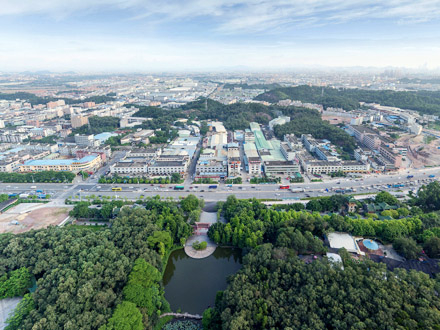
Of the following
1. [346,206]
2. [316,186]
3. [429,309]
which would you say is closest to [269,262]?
[429,309]

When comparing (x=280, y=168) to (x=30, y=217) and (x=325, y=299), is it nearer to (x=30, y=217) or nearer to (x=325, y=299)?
(x=325, y=299)

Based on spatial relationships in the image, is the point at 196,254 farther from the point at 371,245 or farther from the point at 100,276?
the point at 371,245

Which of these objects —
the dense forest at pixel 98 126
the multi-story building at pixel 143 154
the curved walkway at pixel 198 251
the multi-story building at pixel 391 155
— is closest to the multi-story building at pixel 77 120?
the dense forest at pixel 98 126

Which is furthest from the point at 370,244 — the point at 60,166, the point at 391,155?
the point at 60,166

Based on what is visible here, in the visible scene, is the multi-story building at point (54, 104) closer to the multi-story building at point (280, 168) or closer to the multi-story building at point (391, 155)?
the multi-story building at point (280, 168)

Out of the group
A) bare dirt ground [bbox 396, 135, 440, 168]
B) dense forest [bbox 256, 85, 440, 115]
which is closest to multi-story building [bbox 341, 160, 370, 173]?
bare dirt ground [bbox 396, 135, 440, 168]

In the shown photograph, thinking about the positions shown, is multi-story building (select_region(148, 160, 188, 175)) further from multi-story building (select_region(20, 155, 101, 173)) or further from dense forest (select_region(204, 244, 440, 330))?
dense forest (select_region(204, 244, 440, 330))

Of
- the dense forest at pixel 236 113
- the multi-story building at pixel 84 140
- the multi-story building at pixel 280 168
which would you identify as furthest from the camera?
the dense forest at pixel 236 113
